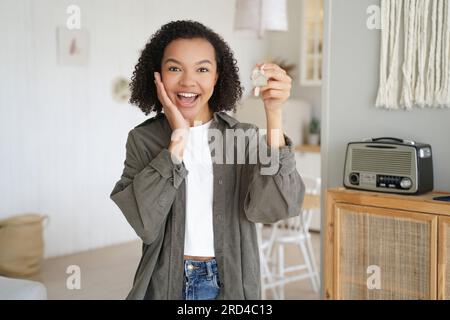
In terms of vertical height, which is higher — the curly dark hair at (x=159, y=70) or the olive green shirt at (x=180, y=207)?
the curly dark hair at (x=159, y=70)

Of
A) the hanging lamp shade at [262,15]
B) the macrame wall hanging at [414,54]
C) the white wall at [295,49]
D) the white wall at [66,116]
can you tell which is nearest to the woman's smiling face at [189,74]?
the macrame wall hanging at [414,54]

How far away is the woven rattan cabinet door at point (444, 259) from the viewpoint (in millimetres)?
2109

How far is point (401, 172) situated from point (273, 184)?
4.14ft

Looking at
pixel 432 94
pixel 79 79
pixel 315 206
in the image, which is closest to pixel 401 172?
pixel 432 94

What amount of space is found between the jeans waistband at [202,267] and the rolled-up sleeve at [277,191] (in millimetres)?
127

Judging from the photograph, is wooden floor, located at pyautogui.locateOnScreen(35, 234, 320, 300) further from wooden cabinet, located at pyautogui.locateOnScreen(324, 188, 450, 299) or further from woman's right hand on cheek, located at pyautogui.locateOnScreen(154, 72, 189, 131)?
woman's right hand on cheek, located at pyautogui.locateOnScreen(154, 72, 189, 131)

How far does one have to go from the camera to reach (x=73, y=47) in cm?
453

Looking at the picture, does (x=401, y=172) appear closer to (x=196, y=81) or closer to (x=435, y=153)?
(x=435, y=153)

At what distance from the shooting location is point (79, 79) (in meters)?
4.58

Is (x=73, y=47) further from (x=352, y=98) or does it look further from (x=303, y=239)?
(x=352, y=98)

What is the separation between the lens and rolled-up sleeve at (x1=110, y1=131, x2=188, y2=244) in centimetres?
117

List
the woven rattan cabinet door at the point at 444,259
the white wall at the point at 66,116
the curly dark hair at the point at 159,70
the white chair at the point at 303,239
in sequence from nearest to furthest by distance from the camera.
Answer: the curly dark hair at the point at 159,70 < the woven rattan cabinet door at the point at 444,259 < the white chair at the point at 303,239 < the white wall at the point at 66,116

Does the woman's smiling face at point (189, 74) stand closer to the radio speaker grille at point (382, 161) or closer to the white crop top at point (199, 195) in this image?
the white crop top at point (199, 195)

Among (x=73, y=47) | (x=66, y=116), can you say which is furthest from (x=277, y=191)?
(x=73, y=47)
